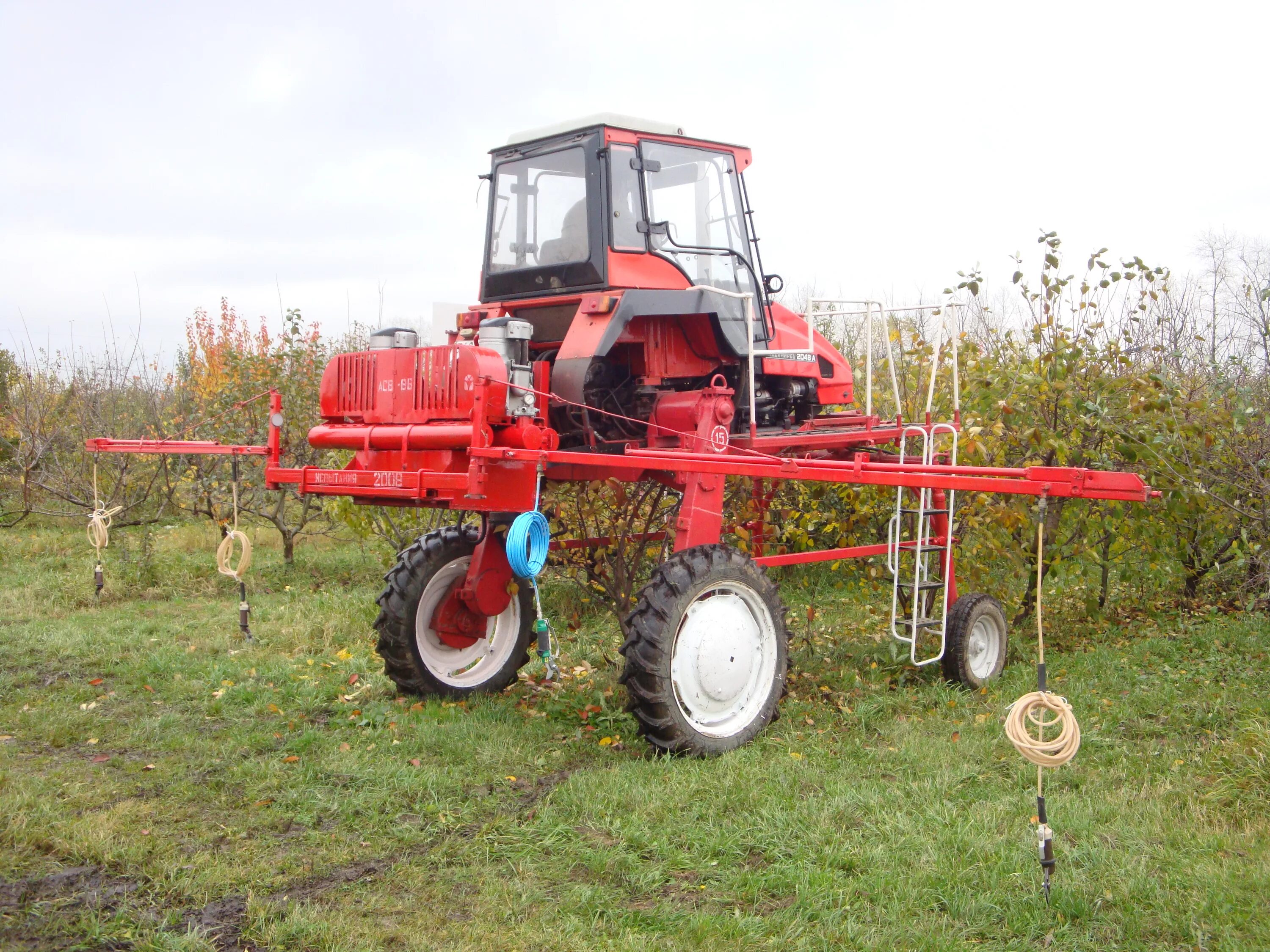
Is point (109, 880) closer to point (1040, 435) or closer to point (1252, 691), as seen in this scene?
point (1252, 691)

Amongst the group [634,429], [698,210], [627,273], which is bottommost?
[634,429]

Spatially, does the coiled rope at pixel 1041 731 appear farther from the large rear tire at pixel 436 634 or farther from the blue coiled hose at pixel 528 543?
the large rear tire at pixel 436 634

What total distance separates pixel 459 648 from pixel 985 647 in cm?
315

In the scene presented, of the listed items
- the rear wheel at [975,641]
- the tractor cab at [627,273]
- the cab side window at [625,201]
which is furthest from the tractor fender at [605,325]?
the rear wheel at [975,641]

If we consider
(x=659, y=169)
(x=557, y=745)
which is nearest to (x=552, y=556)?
(x=557, y=745)

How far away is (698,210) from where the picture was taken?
6.27 metres

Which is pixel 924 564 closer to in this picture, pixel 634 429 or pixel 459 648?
pixel 634 429

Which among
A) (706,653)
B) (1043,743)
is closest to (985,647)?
(706,653)

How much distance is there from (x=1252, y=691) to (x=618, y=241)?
4113 millimetres

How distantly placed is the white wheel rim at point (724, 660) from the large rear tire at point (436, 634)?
159 cm

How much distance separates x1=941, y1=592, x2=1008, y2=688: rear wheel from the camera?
620 centimetres

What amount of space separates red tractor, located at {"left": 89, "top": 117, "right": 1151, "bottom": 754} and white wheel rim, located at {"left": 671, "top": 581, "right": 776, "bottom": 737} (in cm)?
1

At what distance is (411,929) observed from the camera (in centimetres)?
338

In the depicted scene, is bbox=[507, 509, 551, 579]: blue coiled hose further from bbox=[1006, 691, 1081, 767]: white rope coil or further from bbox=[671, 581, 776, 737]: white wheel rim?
bbox=[1006, 691, 1081, 767]: white rope coil
